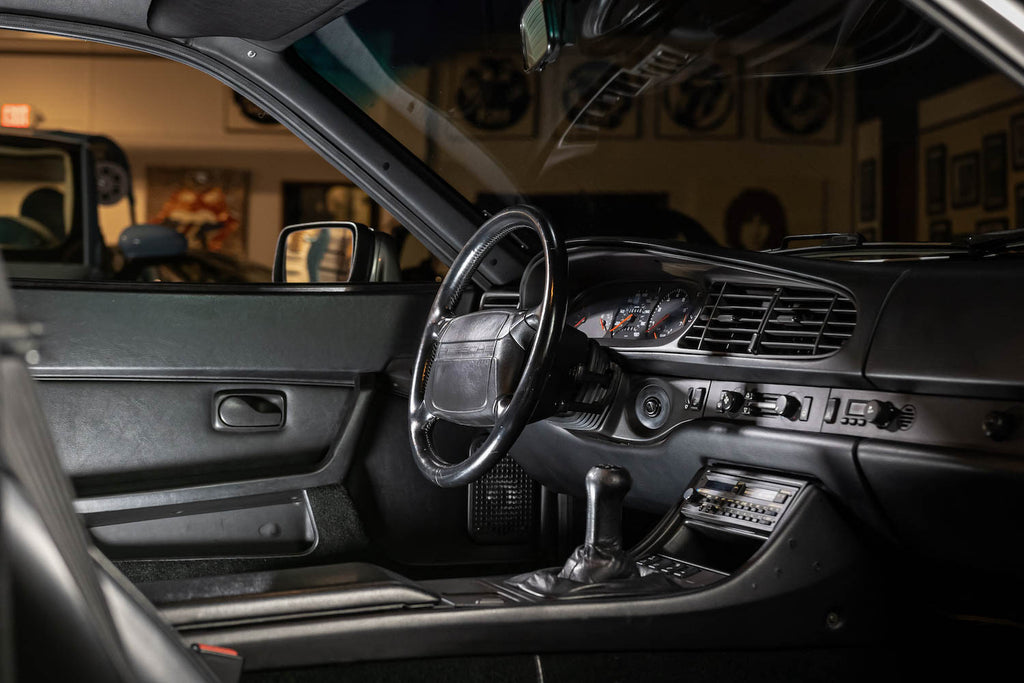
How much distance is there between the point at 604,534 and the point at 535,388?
0.30 meters

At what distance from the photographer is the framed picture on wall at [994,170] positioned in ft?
13.1

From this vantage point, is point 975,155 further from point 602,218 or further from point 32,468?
point 32,468

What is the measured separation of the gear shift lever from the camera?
1695 millimetres

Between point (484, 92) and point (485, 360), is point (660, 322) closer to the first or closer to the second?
point (485, 360)

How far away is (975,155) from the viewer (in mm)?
4973

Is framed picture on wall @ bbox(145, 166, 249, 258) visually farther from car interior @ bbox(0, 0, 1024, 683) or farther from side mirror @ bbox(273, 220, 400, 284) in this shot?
car interior @ bbox(0, 0, 1024, 683)

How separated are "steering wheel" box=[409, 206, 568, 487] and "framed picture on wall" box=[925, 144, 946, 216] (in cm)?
335

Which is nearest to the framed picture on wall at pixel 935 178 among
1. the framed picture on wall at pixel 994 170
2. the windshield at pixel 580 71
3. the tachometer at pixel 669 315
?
the framed picture on wall at pixel 994 170

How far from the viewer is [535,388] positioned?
1.62 meters

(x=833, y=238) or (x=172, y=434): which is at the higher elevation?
Result: (x=833, y=238)

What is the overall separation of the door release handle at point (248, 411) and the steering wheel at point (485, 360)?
1.49 feet

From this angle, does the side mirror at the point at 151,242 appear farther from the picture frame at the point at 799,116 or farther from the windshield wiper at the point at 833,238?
the picture frame at the point at 799,116

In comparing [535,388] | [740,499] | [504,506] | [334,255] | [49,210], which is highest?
[49,210]

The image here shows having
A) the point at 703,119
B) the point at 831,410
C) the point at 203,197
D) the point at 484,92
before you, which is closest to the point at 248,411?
the point at 484,92
